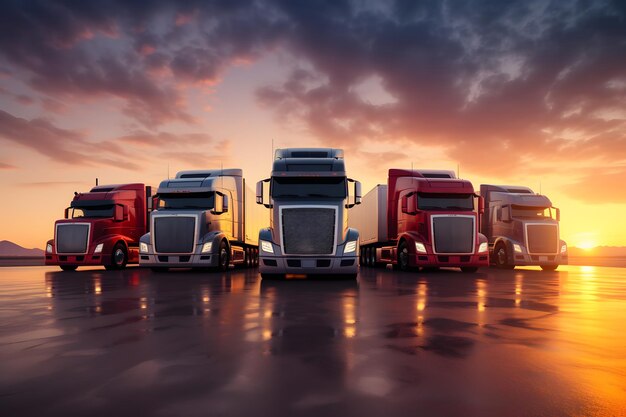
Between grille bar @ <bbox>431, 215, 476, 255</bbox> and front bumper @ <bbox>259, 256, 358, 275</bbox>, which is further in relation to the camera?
grille bar @ <bbox>431, 215, 476, 255</bbox>

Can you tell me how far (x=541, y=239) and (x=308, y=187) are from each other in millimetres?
12946

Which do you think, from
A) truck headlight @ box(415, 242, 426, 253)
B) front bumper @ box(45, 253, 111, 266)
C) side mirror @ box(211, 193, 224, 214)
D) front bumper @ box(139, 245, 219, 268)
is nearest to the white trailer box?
truck headlight @ box(415, 242, 426, 253)

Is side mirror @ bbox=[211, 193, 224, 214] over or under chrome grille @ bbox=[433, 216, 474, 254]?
over

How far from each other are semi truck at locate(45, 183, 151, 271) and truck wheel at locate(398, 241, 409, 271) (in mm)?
10928

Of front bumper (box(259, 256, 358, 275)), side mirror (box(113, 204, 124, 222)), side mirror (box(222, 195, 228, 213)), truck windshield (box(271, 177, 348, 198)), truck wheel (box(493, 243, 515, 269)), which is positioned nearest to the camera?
front bumper (box(259, 256, 358, 275))

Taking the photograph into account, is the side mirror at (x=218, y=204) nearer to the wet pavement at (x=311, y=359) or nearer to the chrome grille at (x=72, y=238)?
the chrome grille at (x=72, y=238)

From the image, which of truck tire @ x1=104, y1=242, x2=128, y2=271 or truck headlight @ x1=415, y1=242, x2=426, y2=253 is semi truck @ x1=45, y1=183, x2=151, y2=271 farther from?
truck headlight @ x1=415, y1=242, x2=426, y2=253

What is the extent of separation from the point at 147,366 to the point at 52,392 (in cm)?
91

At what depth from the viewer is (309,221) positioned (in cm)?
1504

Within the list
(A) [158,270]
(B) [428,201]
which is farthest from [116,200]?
(B) [428,201]

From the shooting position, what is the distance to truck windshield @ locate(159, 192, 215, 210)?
67.2 ft

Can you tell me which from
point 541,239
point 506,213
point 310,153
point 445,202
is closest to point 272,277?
point 310,153

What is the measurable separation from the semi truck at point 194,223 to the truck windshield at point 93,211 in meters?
4.06

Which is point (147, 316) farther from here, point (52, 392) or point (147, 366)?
point (52, 392)
